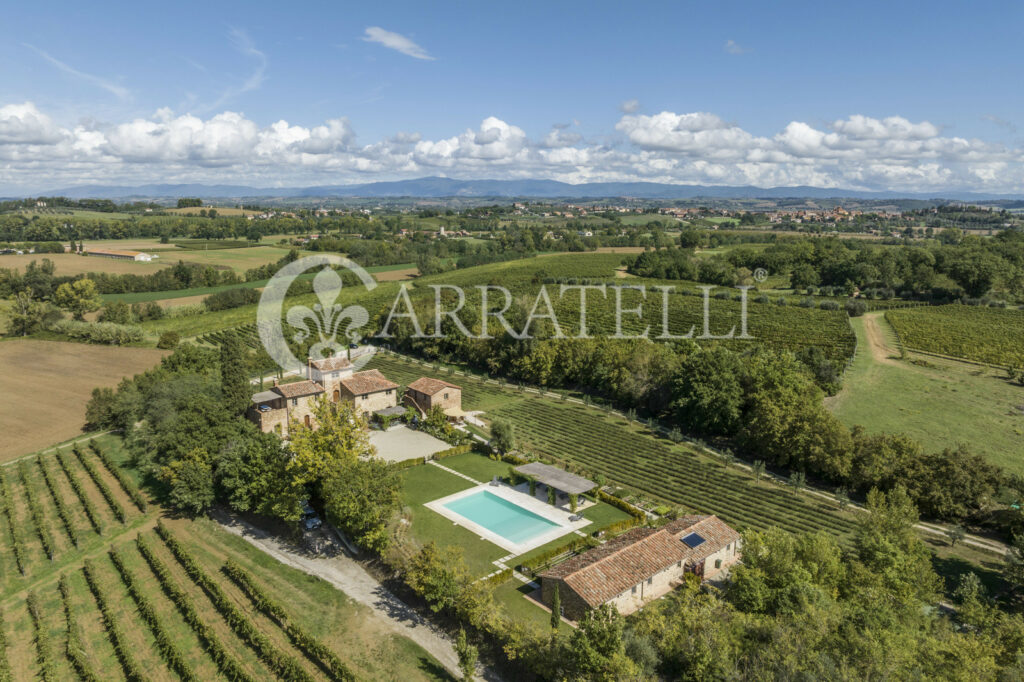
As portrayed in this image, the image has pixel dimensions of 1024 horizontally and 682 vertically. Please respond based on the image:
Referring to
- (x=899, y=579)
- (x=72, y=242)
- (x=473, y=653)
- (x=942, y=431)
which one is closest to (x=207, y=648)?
(x=473, y=653)

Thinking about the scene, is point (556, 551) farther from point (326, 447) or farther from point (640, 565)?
point (326, 447)

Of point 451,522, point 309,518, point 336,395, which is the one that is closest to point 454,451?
point 451,522

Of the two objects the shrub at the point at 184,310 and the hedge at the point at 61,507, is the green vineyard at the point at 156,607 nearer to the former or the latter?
the hedge at the point at 61,507

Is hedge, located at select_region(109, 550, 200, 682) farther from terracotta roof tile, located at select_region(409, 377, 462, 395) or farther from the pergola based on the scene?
terracotta roof tile, located at select_region(409, 377, 462, 395)

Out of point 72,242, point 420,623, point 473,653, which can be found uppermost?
point 72,242

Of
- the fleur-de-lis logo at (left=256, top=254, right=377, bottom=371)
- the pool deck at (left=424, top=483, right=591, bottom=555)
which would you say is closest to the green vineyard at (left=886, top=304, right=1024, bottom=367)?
the pool deck at (left=424, top=483, right=591, bottom=555)

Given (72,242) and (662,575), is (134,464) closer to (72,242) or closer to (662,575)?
(662,575)
